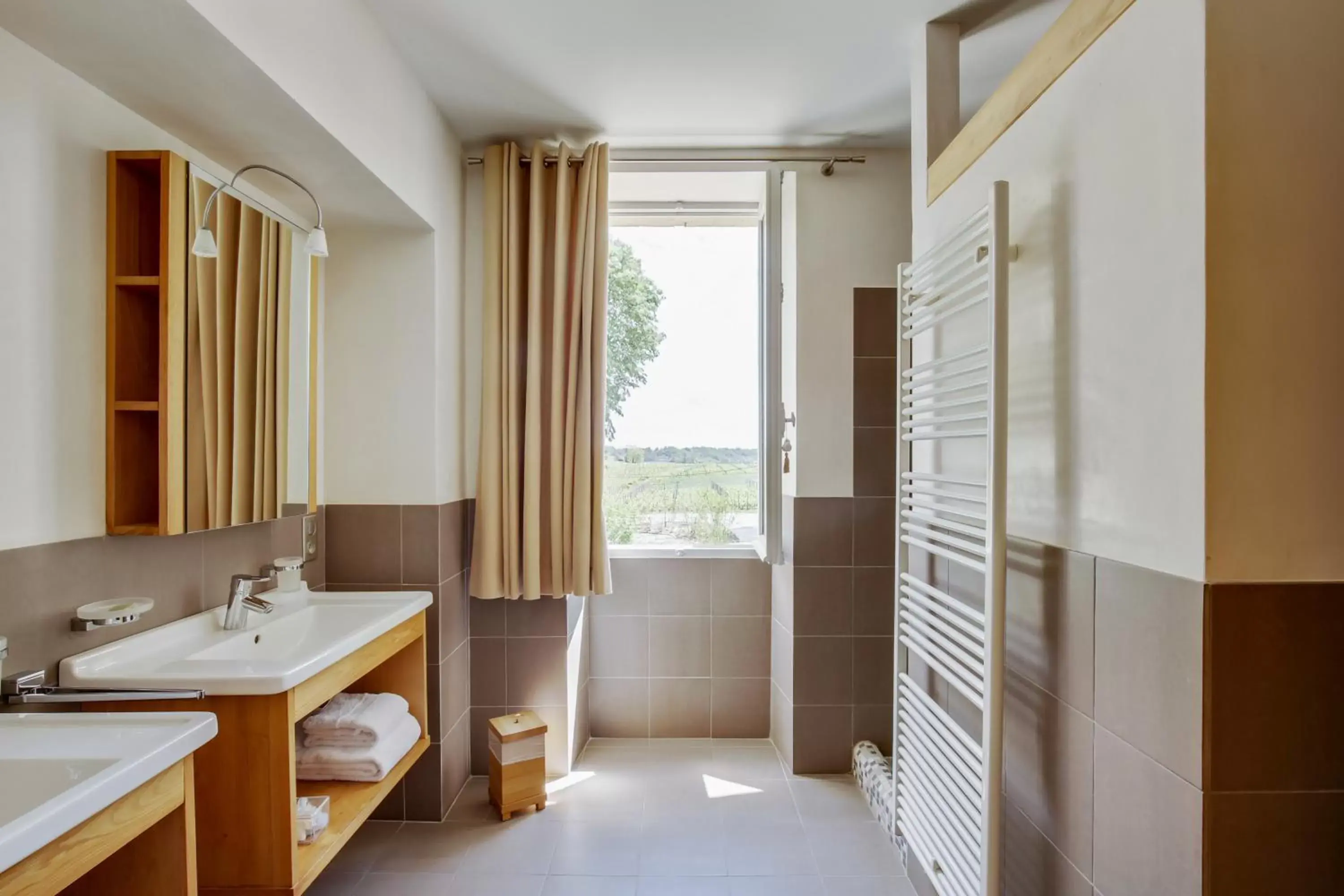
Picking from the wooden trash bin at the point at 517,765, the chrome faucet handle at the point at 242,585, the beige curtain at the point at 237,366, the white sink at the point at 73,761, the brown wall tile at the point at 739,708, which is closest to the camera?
the white sink at the point at 73,761

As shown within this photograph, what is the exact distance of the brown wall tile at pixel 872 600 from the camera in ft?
9.21

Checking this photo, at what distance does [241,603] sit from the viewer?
189cm

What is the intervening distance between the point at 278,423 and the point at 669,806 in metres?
1.82

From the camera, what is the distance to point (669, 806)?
2.57 metres

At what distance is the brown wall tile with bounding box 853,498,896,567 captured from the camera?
110 inches

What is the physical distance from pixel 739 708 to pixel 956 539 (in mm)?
1804

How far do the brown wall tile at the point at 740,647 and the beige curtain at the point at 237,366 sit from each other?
1.82m

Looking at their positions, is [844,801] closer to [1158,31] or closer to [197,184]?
[1158,31]

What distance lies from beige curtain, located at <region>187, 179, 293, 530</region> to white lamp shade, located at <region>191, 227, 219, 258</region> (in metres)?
0.10

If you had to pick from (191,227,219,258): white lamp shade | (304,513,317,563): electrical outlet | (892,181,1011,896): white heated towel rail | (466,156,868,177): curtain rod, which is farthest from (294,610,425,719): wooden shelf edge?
(466,156,868,177): curtain rod

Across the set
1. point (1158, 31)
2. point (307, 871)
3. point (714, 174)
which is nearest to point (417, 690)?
point (307, 871)

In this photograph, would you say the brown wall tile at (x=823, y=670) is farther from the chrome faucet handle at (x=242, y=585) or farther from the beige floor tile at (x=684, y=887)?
the chrome faucet handle at (x=242, y=585)

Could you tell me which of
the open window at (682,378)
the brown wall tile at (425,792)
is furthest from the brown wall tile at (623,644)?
the brown wall tile at (425,792)

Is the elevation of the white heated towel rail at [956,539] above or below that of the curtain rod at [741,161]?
below
